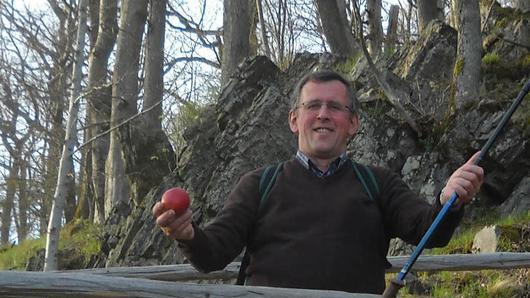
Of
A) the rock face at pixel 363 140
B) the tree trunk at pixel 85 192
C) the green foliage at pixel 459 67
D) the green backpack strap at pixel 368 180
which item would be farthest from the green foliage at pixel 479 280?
the tree trunk at pixel 85 192

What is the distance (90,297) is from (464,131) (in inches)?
254

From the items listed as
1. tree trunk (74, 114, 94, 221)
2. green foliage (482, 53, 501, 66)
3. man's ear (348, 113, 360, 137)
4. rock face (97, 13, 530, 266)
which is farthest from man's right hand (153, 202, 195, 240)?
tree trunk (74, 114, 94, 221)

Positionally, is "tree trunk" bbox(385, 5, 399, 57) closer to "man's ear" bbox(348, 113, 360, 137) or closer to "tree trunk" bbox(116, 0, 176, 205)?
"tree trunk" bbox(116, 0, 176, 205)

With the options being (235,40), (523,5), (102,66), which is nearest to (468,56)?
(523,5)

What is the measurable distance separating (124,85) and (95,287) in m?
10.6

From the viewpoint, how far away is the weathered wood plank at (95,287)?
3.25m

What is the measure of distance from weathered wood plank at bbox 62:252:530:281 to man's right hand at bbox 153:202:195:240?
375 cm

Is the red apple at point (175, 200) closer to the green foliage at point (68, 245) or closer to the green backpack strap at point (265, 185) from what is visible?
the green backpack strap at point (265, 185)

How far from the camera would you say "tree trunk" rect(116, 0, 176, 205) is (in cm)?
1291

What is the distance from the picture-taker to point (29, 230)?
27828mm

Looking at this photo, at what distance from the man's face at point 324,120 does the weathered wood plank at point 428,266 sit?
332 centimetres

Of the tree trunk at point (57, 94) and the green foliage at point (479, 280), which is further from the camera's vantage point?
the tree trunk at point (57, 94)

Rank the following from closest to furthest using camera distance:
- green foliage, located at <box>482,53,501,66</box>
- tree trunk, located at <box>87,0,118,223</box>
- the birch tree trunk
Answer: green foliage, located at <box>482,53,501,66</box>
the birch tree trunk
tree trunk, located at <box>87,0,118,223</box>

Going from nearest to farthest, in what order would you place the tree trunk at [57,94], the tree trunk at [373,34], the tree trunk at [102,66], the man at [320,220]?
the man at [320,220], the tree trunk at [373,34], the tree trunk at [102,66], the tree trunk at [57,94]
